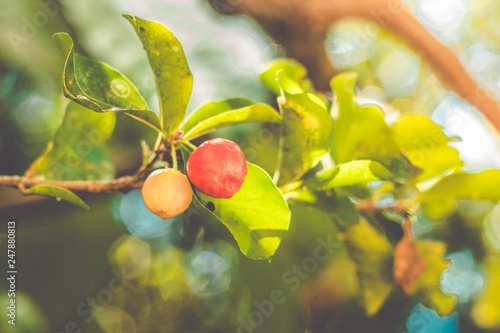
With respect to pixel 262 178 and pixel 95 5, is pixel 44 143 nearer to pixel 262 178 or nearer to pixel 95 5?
pixel 95 5

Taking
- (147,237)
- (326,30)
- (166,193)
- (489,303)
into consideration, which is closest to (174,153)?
(166,193)

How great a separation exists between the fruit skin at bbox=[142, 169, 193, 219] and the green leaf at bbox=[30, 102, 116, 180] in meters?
0.42

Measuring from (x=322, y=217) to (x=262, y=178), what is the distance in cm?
81

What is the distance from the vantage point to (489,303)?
96.1 inches

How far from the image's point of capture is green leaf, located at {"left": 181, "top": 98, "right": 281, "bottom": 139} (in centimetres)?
65

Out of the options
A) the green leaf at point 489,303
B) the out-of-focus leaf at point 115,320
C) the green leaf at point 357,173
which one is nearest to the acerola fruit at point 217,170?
the green leaf at point 357,173

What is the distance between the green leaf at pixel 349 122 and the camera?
2.61 ft

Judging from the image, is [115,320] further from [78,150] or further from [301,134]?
[301,134]

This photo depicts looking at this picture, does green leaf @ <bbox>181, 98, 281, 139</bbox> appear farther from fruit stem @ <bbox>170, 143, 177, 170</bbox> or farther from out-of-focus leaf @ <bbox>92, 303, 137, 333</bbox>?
out-of-focus leaf @ <bbox>92, 303, 137, 333</bbox>

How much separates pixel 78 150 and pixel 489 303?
263 centimetres

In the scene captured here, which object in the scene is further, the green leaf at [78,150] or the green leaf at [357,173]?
the green leaf at [78,150]

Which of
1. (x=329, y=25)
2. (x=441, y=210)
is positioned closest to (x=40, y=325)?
(x=441, y=210)

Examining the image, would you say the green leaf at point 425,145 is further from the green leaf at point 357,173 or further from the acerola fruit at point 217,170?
the acerola fruit at point 217,170

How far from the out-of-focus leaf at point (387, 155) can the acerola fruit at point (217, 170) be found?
1.04 ft
